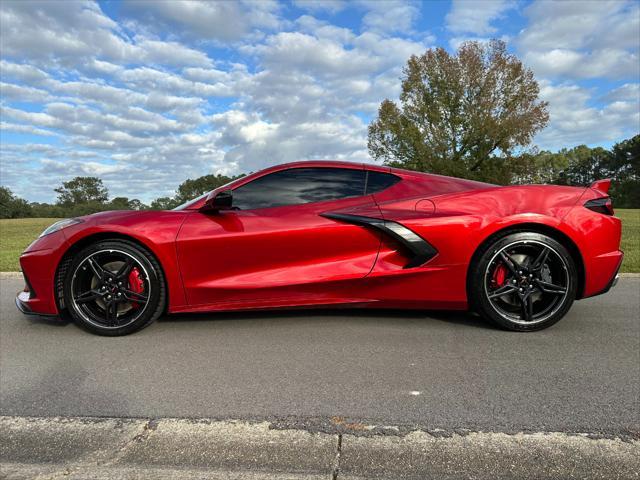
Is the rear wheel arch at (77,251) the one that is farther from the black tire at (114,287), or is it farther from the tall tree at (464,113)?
the tall tree at (464,113)

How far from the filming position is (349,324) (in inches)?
148

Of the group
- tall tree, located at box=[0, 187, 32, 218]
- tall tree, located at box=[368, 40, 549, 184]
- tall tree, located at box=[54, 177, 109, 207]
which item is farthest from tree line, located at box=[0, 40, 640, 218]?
tall tree, located at box=[54, 177, 109, 207]

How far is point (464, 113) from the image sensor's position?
100 ft

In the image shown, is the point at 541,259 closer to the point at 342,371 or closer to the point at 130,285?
the point at 342,371

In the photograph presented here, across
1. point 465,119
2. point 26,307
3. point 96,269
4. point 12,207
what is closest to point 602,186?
point 96,269

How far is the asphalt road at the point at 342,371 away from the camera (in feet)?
7.25

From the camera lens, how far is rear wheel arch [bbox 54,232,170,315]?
349 cm

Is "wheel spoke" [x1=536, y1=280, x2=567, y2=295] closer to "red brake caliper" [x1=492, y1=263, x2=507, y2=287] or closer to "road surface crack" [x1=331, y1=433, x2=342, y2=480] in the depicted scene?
"red brake caliper" [x1=492, y1=263, x2=507, y2=287]

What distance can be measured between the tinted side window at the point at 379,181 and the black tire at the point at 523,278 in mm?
873

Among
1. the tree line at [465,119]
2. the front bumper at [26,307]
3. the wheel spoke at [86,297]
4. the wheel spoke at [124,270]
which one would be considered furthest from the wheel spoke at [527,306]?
the tree line at [465,119]

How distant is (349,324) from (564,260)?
1729 millimetres

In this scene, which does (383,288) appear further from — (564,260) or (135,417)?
(135,417)

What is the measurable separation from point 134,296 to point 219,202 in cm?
98

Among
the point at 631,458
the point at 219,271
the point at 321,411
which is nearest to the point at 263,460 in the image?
the point at 321,411
